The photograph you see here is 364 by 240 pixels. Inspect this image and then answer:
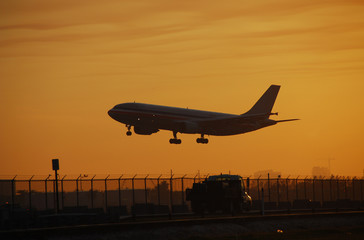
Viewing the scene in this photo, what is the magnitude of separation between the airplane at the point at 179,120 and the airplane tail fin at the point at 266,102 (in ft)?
27.9

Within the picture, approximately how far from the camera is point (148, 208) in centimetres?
5525

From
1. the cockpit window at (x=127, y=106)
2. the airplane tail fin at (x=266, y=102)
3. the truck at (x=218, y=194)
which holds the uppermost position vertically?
the airplane tail fin at (x=266, y=102)

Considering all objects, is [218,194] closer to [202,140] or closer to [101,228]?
[101,228]

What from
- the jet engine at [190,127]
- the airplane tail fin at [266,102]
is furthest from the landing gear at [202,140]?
the airplane tail fin at [266,102]

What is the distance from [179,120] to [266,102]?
25.7m

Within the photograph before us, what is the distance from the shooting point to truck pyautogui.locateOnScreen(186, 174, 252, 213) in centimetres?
4744

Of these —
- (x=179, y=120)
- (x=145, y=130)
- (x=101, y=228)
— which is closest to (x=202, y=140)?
(x=179, y=120)

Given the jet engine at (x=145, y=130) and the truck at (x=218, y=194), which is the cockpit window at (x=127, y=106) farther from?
the truck at (x=218, y=194)

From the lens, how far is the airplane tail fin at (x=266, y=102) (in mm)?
109125

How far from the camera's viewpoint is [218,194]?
47.7 metres

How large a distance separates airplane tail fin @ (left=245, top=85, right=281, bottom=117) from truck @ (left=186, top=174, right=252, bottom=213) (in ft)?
200

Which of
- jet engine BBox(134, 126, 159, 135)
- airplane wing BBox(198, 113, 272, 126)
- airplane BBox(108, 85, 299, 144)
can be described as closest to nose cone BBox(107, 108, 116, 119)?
airplane BBox(108, 85, 299, 144)

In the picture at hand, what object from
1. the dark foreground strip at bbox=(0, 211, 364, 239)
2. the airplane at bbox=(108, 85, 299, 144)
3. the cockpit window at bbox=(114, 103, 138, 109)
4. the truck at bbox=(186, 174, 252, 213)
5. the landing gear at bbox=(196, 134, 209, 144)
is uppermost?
the cockpit window at bbox=(114, 103, 138, 109)

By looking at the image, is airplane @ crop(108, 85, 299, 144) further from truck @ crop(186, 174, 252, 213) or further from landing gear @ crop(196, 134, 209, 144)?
truck @ crop(186, 174, 252, 213)
